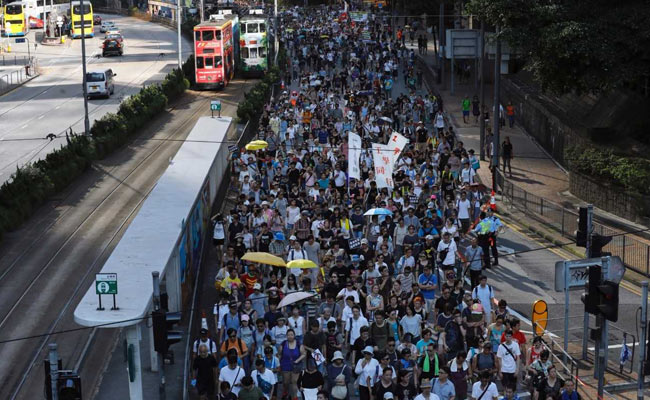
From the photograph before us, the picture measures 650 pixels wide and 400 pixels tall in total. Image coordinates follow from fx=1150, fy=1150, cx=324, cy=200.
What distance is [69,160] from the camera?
4103cm

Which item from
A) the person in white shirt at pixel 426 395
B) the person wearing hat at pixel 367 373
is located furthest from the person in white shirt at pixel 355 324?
the person in white shirt at pixel 426 395

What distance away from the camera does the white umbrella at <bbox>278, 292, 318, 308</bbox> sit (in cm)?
2162

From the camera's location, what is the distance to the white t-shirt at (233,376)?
729 inches

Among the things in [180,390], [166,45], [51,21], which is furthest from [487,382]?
[51,21]

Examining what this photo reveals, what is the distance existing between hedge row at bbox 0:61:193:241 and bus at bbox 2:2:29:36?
50.4 meters

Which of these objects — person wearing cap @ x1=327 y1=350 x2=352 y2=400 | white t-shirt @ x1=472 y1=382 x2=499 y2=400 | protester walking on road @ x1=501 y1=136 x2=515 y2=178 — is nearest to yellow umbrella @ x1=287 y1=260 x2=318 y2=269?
person wearing cap @ x1=327 y1=350 x2=352 y2=400

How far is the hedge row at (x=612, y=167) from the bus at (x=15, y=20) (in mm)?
77597

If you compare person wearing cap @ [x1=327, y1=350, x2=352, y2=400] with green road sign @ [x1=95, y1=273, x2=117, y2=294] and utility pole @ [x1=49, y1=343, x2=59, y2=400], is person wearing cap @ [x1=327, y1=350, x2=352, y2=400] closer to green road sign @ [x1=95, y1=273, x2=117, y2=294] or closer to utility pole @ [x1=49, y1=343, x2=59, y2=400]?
green road sign @ [x1=95, y1=273, x2=117, y2=294]

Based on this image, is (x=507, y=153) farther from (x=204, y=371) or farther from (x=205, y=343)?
(x=204, y=371)

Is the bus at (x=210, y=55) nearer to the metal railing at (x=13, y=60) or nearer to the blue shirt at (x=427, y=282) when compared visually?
the metal railing at (x=13, y=60)

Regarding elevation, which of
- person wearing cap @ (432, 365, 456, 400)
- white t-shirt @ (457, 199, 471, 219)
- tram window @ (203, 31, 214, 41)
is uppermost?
tram window @ (203, 31, 214, 41)

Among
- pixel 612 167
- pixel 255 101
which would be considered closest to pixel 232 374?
pixel 612 167

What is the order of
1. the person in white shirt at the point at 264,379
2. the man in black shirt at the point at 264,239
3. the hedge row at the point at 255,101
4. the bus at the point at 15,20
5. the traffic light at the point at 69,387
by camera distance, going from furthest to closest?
the bus at the point at 15,20, the hedge row at the point at 255,101, the man in black shirt at the point at 264,239, the person in white shirt at the point at 264,379, the traffic light at the point at 69,387

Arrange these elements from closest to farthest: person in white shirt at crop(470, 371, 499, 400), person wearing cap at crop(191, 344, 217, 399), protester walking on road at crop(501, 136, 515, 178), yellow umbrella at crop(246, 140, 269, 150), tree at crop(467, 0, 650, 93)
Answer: person in white shirt at crop(470, 371, 499, 400)
person wearing cap at crop(191, 344, 217, 399)
tree at crop(467, 0, 650, 93)
yellow umbrella at crop(246, 140, 269, 150)
protester walking on road at crop(501, 136, 515, 178)
